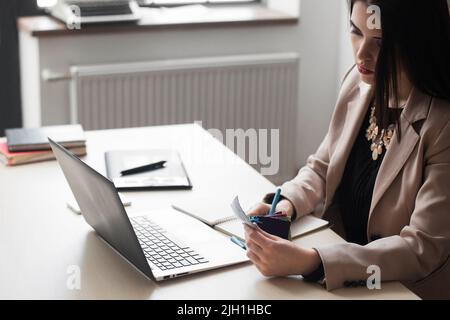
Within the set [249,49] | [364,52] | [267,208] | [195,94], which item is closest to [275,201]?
[267,208]

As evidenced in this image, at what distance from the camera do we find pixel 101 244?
5.85 feet

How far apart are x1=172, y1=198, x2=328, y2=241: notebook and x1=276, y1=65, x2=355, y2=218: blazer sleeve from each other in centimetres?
4

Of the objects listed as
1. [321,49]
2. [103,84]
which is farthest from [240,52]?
[103,84]

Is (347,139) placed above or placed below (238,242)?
above

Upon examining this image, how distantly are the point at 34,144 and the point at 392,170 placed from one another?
1012mm

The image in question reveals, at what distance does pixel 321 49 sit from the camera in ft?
12.7

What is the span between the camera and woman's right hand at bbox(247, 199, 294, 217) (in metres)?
1.90

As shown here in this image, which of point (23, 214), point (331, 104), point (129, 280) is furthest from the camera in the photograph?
point (331, 104)

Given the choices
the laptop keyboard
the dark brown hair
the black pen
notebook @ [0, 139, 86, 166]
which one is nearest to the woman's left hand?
the laptop keyboard

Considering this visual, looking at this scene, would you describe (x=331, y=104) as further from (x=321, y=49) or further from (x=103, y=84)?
(x=103, y=84)

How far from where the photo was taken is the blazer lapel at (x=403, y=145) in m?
1.83

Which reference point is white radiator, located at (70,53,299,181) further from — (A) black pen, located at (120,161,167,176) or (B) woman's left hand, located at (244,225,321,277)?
(B) woman's left hand, located at (244,225,321,277)

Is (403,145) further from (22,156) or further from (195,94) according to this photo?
(195,94)
